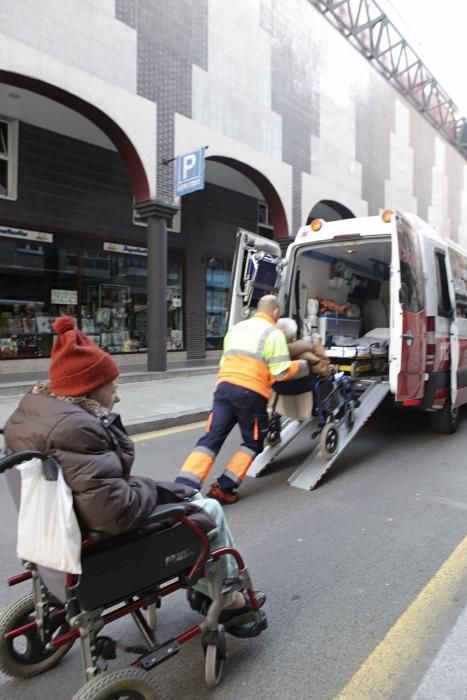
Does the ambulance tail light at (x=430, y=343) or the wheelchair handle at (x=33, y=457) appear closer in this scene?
the wheelchair handle at (x=33, y=457)

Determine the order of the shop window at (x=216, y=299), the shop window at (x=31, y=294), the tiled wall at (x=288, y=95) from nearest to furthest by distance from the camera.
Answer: the tiled wall at (x=288, y=95)
the shop window at (x=31, y=294)
the shop window at (x=216, y=299)

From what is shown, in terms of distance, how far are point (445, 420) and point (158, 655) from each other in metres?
5.57

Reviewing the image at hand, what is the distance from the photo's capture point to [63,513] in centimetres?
178

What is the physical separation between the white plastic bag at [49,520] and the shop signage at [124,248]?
1151cm

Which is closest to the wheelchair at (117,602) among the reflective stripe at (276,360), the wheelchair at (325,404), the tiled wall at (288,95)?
the reflective stripe at (276,360)

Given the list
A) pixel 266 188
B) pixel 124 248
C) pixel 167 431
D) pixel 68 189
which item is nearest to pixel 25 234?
pixel 68 189

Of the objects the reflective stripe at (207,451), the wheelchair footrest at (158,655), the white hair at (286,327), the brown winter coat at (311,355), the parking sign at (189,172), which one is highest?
the parking sign at (189,172)

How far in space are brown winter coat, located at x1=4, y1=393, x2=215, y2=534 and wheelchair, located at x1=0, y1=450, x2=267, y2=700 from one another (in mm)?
60

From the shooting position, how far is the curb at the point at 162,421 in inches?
271

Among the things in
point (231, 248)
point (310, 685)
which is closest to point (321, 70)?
point (231, 248)

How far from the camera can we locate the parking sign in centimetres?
1018

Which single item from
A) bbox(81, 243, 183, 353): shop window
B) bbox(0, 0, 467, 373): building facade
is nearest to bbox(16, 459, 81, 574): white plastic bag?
bbox(0, 0, 467, 373): building facade

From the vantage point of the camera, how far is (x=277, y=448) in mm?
5336

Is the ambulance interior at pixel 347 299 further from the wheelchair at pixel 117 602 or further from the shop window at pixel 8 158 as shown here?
the shop window at pixel 8 158
